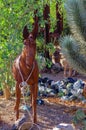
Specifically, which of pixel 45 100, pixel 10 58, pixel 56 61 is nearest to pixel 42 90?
pixel 45 100

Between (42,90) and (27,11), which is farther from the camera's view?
(42,90)

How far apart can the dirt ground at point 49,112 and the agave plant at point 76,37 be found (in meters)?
0.96

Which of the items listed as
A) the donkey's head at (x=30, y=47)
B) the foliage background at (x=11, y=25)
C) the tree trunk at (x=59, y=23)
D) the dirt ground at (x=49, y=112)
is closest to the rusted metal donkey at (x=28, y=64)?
the donkey's head at (x=30, y=47)

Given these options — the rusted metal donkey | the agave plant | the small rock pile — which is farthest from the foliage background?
the small rock pile

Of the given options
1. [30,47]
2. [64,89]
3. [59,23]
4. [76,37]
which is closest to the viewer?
[30,47]

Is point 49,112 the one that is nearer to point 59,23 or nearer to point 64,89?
point 64,89

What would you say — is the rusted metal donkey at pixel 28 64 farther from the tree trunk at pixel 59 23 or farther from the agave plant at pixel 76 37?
the tree trunk at pixel 59 23

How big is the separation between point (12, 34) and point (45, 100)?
1965mm

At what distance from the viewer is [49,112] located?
21.9ft

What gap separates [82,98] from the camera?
7.74m

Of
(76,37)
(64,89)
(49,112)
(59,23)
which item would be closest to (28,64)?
(76,37)

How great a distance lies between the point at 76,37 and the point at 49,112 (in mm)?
1573

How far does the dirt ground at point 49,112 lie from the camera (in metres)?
5.96

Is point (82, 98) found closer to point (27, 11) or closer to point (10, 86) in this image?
point (10, 86)
